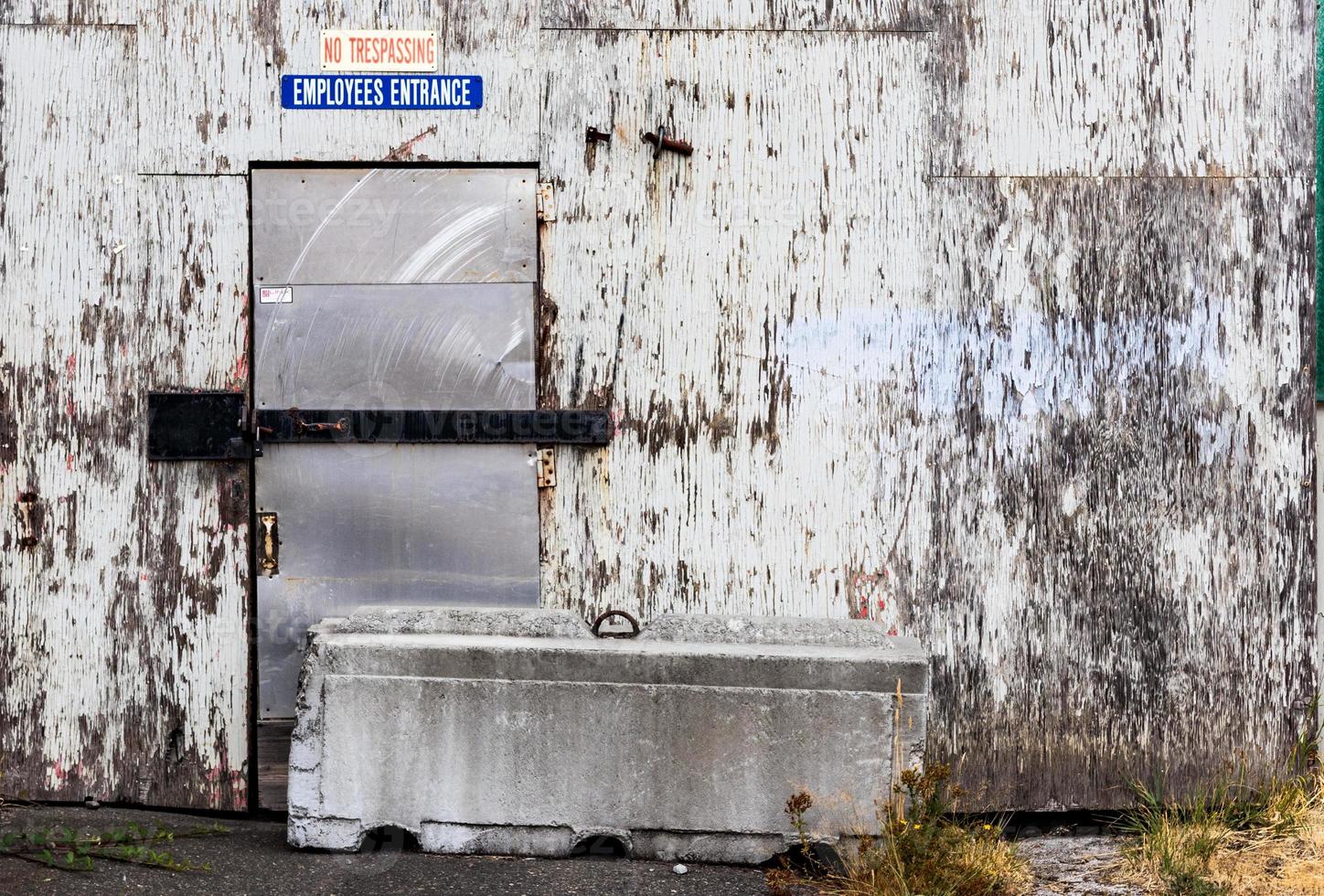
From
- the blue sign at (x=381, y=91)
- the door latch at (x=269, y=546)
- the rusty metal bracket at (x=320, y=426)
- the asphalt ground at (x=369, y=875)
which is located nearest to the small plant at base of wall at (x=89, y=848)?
the asphalt ground at (x=369, y=875)

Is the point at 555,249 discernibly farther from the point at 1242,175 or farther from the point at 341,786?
the point at 1242,175

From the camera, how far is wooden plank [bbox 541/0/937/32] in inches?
158

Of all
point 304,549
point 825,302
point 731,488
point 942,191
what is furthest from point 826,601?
point 304,549

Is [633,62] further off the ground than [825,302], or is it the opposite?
[633,62]

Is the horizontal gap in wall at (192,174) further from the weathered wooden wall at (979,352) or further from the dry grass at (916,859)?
the dry grass at (916,859)

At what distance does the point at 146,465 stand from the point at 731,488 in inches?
79.0

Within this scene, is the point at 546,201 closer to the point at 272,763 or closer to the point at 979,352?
the point at 979,352

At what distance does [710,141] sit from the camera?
403 centimetres

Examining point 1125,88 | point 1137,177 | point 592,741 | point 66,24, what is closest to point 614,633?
point 592,741

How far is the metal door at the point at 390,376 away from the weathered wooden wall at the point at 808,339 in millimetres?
107

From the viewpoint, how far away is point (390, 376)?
13.2ft

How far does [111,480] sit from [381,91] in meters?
1.62

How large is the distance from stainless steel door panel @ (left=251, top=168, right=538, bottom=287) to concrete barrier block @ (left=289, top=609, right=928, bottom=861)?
1.27 meters

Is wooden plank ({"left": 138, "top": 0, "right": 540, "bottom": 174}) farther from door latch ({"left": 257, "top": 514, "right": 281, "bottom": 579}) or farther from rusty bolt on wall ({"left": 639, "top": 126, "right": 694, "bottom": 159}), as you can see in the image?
door latch ({"left": 257, "top": 514, "right": 281, "bottom": 579})
